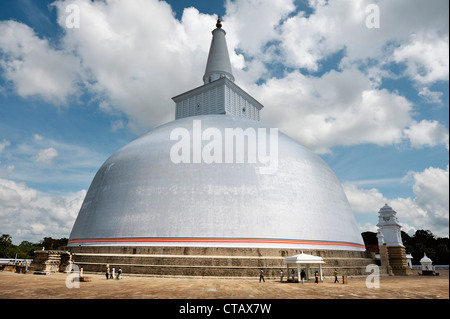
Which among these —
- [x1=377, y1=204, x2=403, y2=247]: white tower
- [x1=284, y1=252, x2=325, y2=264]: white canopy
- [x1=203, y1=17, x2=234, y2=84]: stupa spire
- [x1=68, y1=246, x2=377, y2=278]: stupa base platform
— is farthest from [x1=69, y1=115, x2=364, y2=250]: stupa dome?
[x1=203, y1=17, x2=234, y2=84]: stupa spire

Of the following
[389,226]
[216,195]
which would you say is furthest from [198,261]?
[389,226]

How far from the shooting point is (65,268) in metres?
23.1

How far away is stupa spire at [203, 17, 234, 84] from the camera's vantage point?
3631cm

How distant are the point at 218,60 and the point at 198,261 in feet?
86.1

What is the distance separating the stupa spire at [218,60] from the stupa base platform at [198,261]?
22.9 metres

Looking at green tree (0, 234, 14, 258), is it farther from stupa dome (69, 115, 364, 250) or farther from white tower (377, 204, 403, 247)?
white tower (377, 204, 403, 247)

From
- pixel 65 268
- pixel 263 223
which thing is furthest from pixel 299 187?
pixel 65 268

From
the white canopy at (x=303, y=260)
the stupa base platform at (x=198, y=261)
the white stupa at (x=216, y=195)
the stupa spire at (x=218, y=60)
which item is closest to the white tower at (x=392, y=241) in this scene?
the white stupa at (x=216, y=195)

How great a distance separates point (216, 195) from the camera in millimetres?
21672

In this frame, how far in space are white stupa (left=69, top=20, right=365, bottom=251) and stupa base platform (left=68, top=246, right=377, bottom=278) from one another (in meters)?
0.48

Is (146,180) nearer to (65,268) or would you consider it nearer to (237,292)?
(65,268)

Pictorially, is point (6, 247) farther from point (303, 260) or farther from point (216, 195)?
point (303, 260)

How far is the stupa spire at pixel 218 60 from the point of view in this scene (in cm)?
3631
